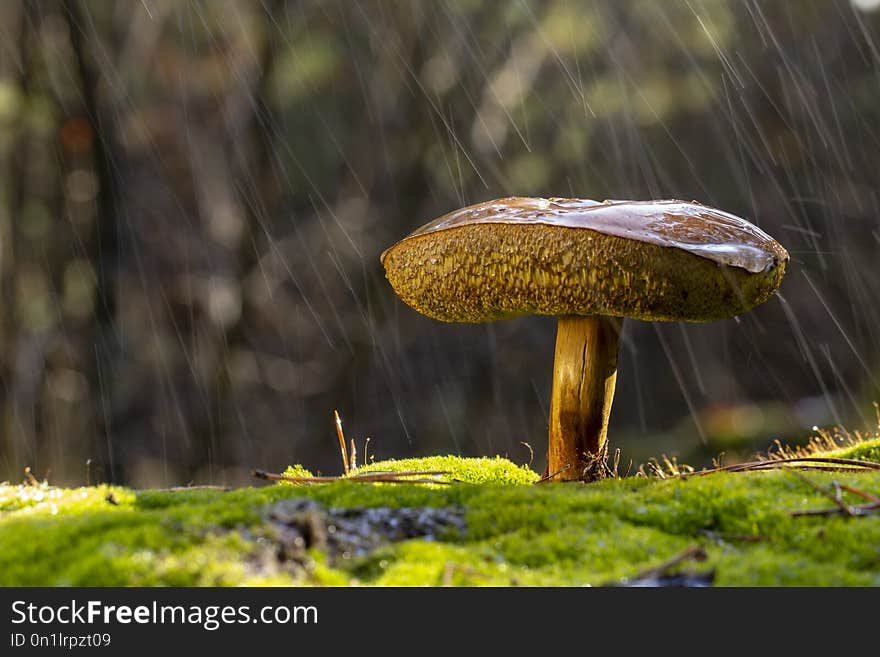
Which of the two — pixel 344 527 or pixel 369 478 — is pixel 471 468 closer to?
pixel 369 478

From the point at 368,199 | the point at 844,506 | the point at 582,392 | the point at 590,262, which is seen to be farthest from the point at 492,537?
the point at 368,199

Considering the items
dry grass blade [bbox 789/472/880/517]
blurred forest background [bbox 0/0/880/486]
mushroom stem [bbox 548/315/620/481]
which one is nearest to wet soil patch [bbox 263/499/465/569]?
dry grass blade [bbox 789/472/880/517]

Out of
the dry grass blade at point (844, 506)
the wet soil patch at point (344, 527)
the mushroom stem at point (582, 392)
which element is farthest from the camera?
the mushroom stem at point (582, 392)

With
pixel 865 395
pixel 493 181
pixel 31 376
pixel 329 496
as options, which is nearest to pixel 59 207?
pixel 31 376

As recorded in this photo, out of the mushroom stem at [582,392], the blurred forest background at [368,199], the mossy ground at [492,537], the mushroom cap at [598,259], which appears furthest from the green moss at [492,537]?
the blurred forest background at [368,199]

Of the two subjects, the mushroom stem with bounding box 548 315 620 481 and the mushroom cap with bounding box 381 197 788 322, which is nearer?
the mushroom cap with bounding box 381 197 788 322

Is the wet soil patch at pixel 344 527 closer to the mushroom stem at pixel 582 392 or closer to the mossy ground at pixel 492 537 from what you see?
the mossy ground at pixel 492 537

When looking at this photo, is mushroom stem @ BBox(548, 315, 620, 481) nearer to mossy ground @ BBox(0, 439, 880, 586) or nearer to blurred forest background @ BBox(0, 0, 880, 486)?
mossy ground @ BBox(0, 439, 880, 586)
